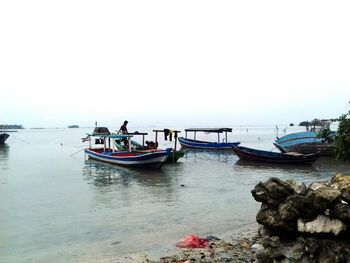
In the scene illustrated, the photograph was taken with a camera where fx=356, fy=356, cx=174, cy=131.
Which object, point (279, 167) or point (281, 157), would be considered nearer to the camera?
point (279, 167)

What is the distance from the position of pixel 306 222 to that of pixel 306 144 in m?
34.6

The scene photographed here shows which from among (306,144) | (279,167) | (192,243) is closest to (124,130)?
(279,167)

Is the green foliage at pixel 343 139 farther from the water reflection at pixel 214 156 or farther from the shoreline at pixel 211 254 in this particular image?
the water reflection at pixel 214 156

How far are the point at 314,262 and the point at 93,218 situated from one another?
9639mm

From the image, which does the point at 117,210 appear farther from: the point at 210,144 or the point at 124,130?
the point at 210,144

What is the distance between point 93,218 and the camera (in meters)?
14.1

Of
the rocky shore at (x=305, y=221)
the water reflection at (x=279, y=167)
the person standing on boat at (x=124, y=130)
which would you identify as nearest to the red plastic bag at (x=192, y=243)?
the rocky shore at (x=305, y=221)

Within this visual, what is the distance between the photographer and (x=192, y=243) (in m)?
10.0

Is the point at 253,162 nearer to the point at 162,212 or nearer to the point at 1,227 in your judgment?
the point at 162,212

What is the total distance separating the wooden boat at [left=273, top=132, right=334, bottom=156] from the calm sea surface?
10.7 metres

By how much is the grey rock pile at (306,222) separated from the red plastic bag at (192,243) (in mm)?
2845

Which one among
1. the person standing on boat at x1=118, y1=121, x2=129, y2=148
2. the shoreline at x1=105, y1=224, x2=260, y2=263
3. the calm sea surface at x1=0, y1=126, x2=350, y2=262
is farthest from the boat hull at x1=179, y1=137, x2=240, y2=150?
the shoreline at x1=105, y1=224, x2=260, y2=263

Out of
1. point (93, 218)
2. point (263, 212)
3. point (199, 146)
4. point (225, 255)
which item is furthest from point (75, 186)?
point (199, 146)

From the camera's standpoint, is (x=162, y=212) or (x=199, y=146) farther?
(x=199, y=146)
